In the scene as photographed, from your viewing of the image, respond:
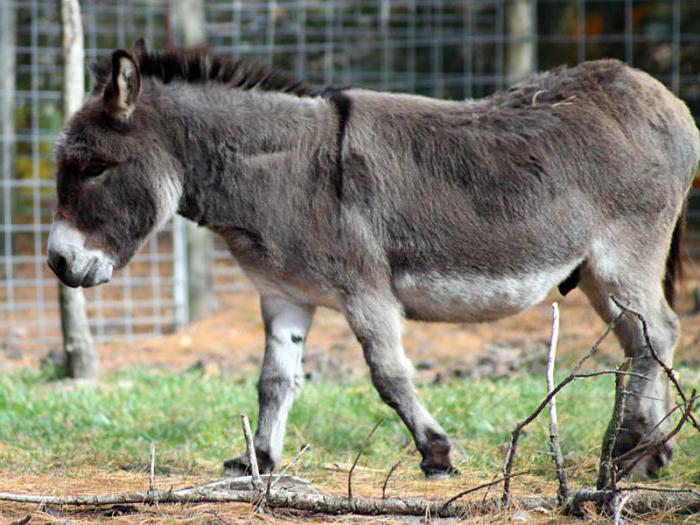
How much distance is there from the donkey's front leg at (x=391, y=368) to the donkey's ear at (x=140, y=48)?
1570 millimetres

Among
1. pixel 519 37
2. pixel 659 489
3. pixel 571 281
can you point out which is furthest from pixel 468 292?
pixel 519 37

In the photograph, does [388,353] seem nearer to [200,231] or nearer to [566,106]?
[566,106]

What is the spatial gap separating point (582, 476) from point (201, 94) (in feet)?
8.40

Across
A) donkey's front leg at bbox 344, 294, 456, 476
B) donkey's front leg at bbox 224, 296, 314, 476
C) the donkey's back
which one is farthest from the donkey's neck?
donkey's front leg at bbox 344, 294, 456, 476

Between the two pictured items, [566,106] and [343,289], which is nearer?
[343,289]

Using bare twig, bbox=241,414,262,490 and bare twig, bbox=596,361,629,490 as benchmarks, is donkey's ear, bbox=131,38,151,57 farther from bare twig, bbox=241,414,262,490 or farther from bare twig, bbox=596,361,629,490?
bare twig, bbox=596,361,629,490

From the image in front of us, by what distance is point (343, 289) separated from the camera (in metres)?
4.39

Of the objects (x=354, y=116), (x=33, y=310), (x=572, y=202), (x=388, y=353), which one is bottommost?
(x=33, y=310)

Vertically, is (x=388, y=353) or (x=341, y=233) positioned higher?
(x=341, y=233)

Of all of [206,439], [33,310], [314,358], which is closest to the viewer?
[206,439]

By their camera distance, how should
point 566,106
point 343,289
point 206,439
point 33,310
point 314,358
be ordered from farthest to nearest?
1. point 33,310
2. point 314,358
3. point 206,439
4. point 566,106
5. point 343,289

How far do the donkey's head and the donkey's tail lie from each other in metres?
2.66

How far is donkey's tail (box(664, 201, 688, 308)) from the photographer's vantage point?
5.08m

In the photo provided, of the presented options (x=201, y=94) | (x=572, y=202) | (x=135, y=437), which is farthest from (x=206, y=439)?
(x=572, y=202)
